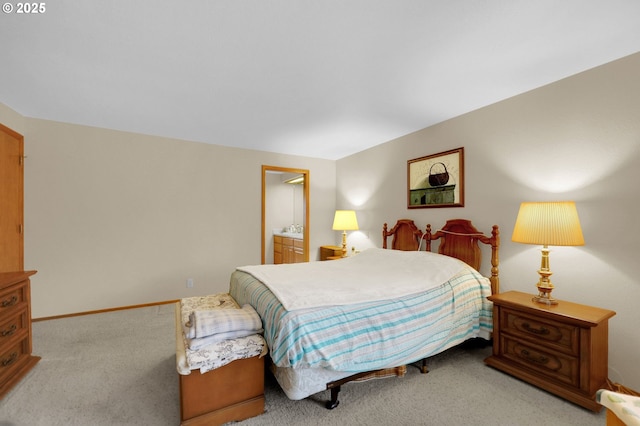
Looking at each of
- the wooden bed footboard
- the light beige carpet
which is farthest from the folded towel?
the wooden bed footboard

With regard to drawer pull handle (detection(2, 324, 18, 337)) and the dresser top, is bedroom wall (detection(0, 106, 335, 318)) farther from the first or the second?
the dresser top

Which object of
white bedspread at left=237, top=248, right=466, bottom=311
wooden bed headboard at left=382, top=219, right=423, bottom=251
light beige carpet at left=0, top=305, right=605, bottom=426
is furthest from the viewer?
wooden bed headboard at left=382, top=219, right=423, bottom=251

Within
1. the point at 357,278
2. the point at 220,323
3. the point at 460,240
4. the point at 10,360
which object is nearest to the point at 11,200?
the point at 10,360

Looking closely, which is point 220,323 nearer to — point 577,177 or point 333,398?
point 333,398

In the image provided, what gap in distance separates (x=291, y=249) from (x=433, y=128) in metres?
3.52

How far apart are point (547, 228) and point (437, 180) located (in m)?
1.40

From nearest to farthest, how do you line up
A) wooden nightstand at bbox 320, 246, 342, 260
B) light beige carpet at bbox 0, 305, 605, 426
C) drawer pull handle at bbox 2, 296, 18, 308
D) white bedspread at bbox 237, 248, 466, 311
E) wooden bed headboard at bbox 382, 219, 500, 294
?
light beige carpet at bbox 0, 305, 605, 426 → white bedspread at bbox 237, 248, 466, 311 → drawer pull handle at bbox 2, 296, 18, 308 → wooden bed headboard at bbox 382, 219, 500, 294 → wooden nightstand at bbox 320, 246, 342, 260

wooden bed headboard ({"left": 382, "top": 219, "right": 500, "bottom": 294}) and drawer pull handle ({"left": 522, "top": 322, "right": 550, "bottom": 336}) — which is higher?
wooden bed headboard ({"left": 382, "top": 219, "right": 500, "bottom": 294})

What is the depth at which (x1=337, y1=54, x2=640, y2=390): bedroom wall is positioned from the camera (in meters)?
1.94

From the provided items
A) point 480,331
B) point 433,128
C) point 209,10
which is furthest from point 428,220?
point 209,10

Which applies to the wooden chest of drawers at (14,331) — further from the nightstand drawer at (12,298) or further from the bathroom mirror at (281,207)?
the bathroom mirror at (281,207)

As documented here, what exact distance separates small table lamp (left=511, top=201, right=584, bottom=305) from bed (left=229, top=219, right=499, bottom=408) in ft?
1.63

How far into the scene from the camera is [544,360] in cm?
198

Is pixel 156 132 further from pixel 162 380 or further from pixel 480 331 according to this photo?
pixel 480 331
